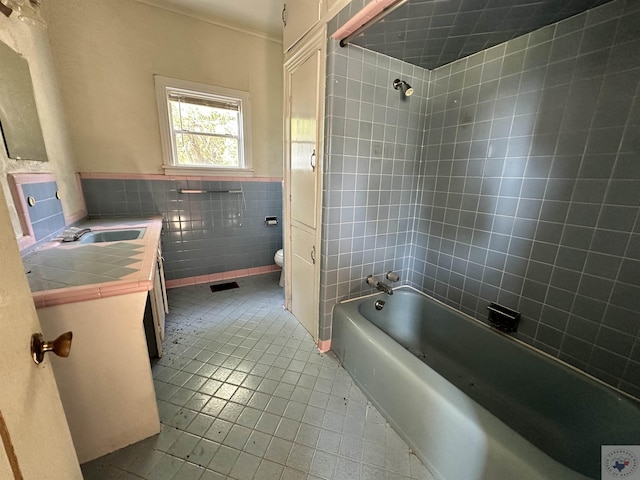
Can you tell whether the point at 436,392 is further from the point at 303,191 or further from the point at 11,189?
the point at 11,189

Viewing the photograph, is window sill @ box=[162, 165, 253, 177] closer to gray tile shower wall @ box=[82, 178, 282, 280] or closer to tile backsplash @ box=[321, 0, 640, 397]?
gray tile shower wall @ box=[82, 178, 282, 280]

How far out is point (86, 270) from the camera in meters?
1.14

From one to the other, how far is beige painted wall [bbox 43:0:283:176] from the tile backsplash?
169 cm

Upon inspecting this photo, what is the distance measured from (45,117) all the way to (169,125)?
2.95 feet

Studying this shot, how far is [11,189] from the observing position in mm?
1308

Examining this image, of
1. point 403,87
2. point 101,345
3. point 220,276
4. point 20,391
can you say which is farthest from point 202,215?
point 20,391

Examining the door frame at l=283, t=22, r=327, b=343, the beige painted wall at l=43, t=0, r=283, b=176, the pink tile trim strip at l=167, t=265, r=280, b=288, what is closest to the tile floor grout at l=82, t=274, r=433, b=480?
the door frame at l=283, t=22, r=327, b=343

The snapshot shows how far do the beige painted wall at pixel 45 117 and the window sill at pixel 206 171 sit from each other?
72 cm

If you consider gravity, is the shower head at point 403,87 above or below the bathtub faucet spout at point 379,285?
above

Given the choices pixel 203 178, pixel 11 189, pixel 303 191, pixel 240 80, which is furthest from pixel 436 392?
pixel 240 80

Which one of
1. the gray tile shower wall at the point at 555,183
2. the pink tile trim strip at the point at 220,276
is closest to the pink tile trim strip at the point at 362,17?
the gray tile shower wall at the point at 555,183

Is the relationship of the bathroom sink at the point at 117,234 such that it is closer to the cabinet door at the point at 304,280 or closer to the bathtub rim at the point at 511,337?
Result: the cabinet door at the point at 304,280

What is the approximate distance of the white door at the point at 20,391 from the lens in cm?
47

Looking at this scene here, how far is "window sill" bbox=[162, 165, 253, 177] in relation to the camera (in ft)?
8.46
